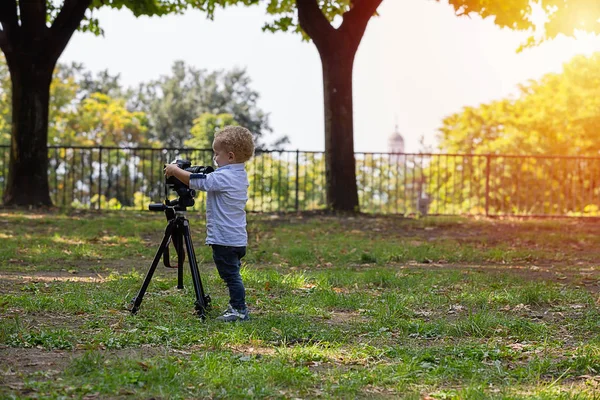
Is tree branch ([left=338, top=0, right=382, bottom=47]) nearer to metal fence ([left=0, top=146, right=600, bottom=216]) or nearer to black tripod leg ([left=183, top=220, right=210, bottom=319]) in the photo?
metal fence ([left=0, top=146, right=600, bottom=216])

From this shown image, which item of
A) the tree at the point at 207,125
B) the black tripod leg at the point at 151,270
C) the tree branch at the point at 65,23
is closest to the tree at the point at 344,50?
the tree branch at the point at 65,23

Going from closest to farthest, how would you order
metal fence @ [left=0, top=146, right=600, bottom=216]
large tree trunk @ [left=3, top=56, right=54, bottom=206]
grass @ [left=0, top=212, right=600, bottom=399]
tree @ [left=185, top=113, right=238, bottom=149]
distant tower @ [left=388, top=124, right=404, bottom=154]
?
grass @ [left=0, top=212, right=600, bottom=399] < large tree trunk @ [left=3, top=56, right=54, bottom=206] < metal fence @ [left=0, top=146, right=600, bottom=216] < tree @ [left=185, top=113, right=238, bottom=149] < distant tower @ [left=388, top=124, right=404, bottom=154]

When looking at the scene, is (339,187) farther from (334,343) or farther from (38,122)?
(334,343)

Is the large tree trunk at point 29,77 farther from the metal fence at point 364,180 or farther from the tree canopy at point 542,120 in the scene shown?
the tree canopy at point 542,120

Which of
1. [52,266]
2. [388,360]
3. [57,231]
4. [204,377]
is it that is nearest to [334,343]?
[388,360]

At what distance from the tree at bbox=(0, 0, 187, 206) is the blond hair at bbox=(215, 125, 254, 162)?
1196cm

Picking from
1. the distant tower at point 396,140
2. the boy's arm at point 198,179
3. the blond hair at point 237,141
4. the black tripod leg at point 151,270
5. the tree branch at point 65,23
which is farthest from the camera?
the distant tower at point 396,140

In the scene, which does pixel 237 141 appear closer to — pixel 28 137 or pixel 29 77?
pixel 28 137

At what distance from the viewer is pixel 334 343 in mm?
5703

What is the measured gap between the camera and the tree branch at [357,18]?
1756 cm

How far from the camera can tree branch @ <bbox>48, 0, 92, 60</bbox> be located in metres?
17.3

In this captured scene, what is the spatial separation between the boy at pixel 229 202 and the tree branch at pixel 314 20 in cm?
1146

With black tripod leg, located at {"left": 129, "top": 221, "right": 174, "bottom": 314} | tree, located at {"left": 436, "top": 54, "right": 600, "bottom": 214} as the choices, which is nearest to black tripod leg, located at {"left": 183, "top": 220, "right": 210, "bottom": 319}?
black tripod leg, located at {"left": 129, "top": 221, "right": 174, "bottom": 314}

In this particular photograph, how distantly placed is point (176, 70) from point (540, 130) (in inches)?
A: 1714
